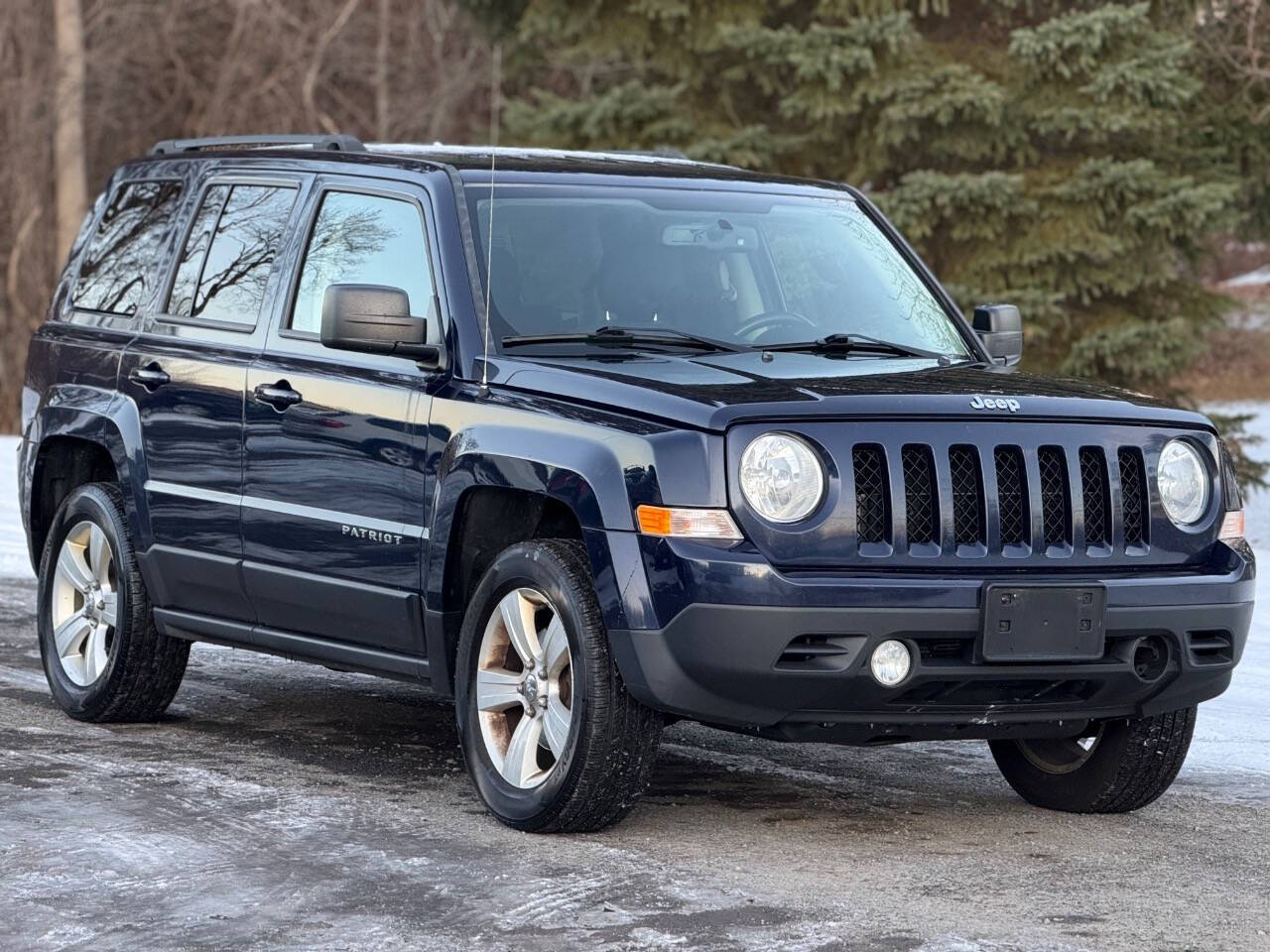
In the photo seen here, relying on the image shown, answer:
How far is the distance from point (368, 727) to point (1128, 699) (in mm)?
2872

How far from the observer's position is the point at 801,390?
5887 millimetres

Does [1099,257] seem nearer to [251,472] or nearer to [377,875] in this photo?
[251,472]

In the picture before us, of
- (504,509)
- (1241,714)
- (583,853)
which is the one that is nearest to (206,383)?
(504,509)

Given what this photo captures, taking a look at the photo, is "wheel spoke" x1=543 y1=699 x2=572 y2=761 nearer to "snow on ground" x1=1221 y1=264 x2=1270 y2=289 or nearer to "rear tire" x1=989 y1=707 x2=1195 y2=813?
"rear tire" x1=989 y1=707 x2=1195 y2=813

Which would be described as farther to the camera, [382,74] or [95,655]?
[382,74]

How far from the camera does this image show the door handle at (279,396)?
6957mm

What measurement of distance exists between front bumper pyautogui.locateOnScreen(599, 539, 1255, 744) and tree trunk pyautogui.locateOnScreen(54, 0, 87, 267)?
87.7ft

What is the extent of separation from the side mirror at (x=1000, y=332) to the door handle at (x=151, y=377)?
2.71 metres

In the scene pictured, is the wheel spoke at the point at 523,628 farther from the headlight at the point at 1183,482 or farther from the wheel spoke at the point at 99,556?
the wheel spoke at the point at 99,556

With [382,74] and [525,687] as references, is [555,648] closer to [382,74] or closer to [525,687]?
[525,687]

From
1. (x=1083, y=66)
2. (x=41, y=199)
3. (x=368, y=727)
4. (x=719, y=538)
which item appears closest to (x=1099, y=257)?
(x=1083, y=66)

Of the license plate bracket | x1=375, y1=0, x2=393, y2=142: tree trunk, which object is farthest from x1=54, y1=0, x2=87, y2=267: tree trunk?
the license plate bracket

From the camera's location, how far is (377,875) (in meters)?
5.57

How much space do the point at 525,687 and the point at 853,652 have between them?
3.26ft
